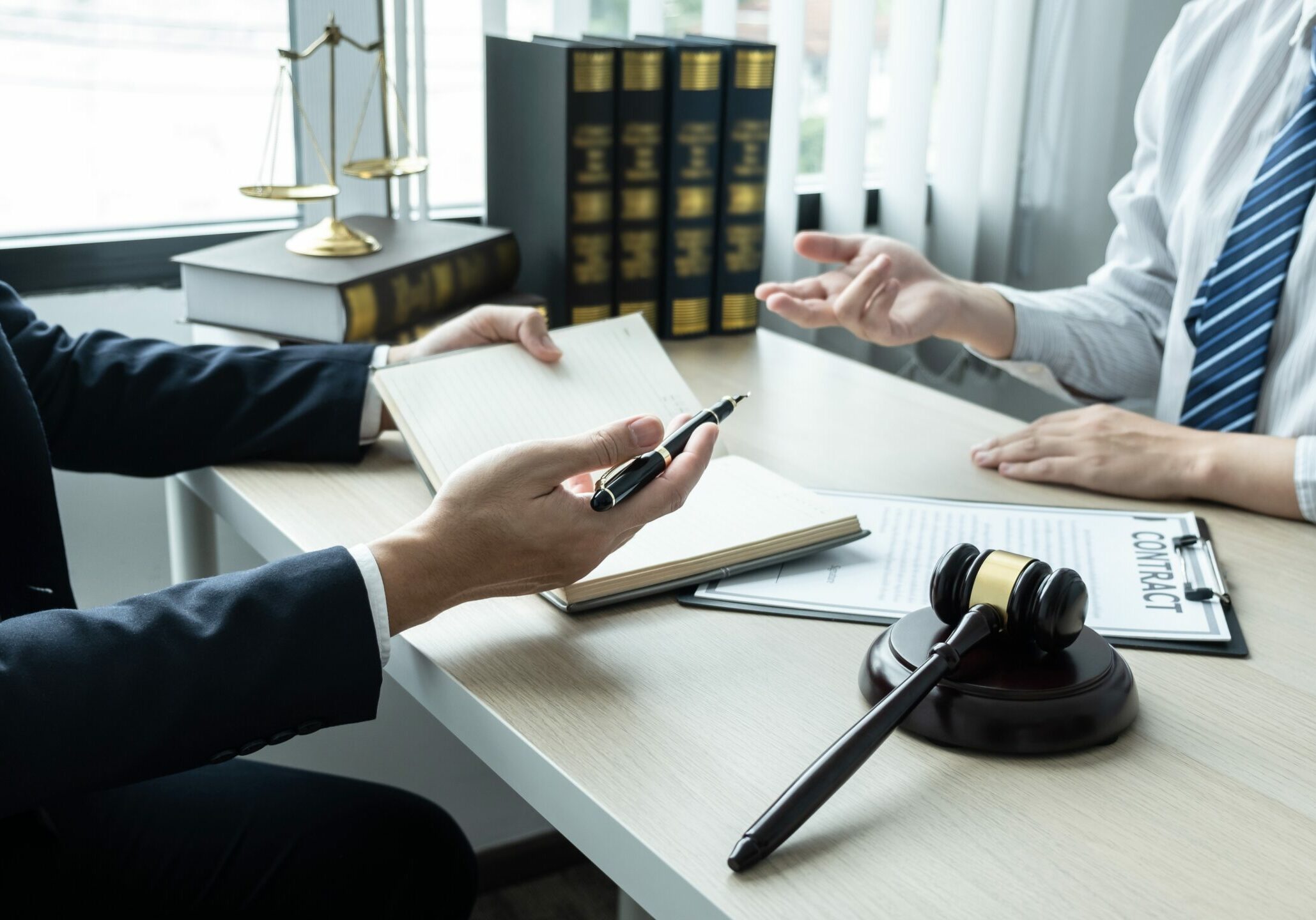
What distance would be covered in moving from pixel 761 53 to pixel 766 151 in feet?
0.38

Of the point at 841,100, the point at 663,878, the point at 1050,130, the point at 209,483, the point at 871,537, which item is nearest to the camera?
the point at 663,878

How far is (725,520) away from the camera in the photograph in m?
0.92

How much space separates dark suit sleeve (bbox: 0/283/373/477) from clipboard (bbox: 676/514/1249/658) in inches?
16.1

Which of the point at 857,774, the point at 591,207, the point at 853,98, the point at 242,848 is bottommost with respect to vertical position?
the point at 242,848

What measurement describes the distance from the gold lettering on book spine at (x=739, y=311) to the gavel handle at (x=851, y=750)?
2.89 ft

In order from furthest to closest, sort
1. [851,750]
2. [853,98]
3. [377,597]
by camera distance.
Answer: [853,98] → [377,597] → [851,750]

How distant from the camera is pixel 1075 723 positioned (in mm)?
668

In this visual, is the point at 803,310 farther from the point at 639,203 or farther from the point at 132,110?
the point at 132,110

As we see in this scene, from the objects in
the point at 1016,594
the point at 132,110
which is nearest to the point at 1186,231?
the point at 1016,594

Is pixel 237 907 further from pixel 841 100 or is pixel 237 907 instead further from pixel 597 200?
pixel 841 100

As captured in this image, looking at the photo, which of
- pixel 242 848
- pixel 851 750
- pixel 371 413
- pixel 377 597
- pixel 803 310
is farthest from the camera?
pixel 803 310

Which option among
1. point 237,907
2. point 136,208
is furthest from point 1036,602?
point 136,208

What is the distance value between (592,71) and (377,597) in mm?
811

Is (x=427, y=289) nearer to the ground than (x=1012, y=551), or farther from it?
farther from it
